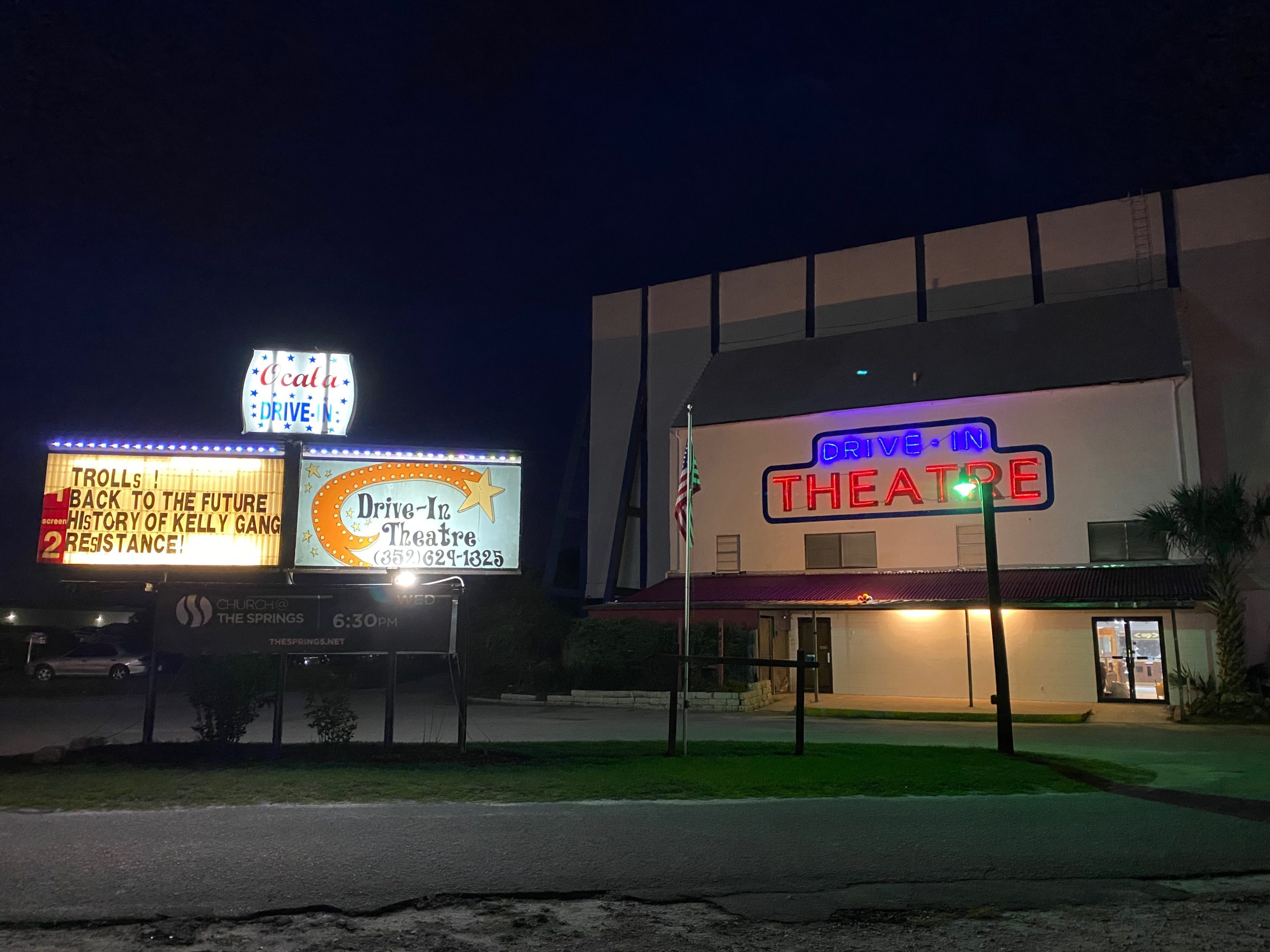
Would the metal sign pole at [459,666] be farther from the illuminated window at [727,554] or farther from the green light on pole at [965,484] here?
the illuminated window at [727,554]

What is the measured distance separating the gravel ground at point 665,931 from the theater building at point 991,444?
19.1m

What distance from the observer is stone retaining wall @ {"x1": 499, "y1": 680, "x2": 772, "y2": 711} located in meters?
23.8

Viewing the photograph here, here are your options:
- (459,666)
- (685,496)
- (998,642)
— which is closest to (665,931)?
(459,666)

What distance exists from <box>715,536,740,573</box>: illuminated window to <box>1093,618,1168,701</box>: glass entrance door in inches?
432

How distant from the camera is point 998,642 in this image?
14.6 meters

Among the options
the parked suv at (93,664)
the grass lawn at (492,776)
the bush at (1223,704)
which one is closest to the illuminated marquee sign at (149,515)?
the grass lawn at (492,776)

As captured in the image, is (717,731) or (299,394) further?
(299,394)

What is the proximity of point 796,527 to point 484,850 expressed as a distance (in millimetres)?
23743

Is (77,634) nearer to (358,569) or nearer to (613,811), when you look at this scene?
(358,569)

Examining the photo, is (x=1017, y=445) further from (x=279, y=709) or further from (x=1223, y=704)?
(x=279, y=709)

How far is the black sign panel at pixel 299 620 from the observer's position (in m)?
12.6

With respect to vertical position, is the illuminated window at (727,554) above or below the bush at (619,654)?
above

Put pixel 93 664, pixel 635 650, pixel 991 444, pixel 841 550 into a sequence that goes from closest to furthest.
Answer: pixel 635 650
pixel 991 444
pixel 841 550
pixel 93 664

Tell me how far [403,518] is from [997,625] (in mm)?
12202
